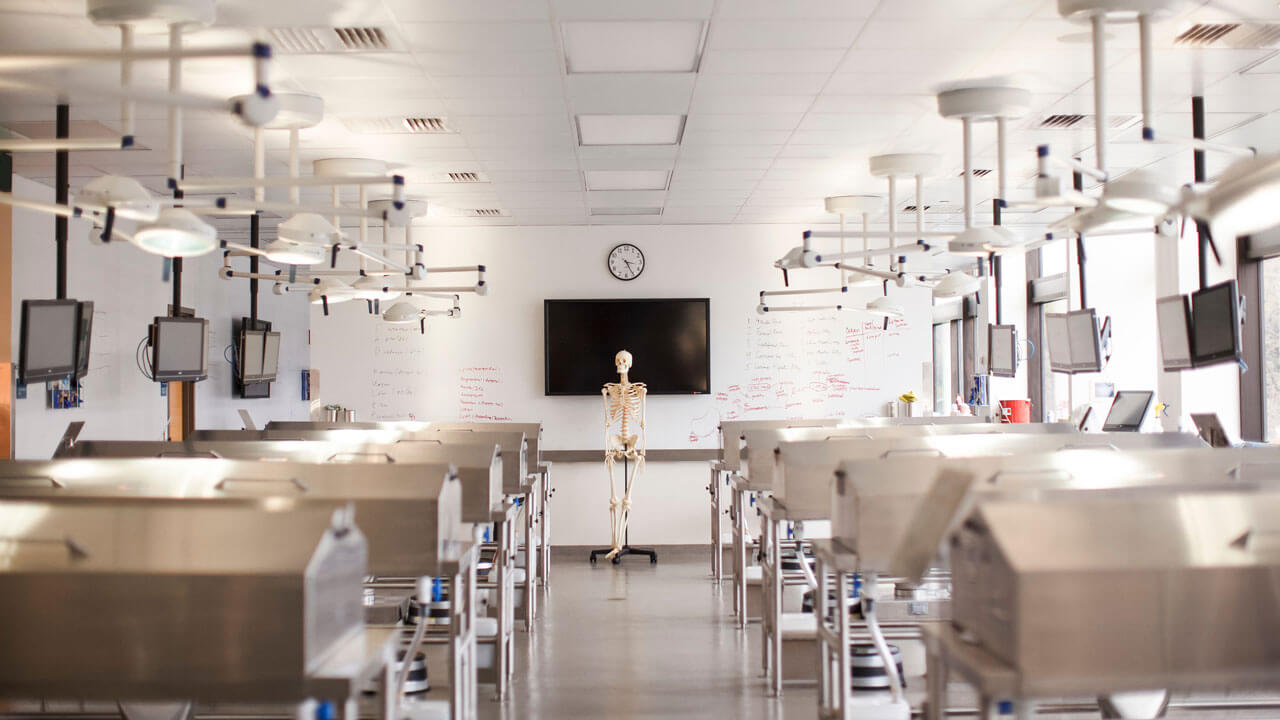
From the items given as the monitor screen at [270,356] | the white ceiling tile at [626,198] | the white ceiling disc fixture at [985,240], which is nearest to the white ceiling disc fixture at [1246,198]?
the white ceiling disc fixture at [985,240]

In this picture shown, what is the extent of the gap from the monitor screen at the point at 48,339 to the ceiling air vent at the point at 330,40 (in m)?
2.00

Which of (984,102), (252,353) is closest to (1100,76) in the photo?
(984,102)

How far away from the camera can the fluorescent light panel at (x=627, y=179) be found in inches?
263

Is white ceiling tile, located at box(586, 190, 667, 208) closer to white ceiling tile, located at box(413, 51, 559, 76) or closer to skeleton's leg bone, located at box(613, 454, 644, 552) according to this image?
skeleton's leg bone, located at box(613, 454, 644, 552)

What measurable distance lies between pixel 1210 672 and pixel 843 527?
1457 mm

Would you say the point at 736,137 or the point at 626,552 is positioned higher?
the point at 736,137

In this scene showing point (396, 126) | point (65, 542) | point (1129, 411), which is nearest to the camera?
point (65, 542)

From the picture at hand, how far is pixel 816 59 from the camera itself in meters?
4.20

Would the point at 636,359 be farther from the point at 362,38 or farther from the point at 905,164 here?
the point at 362,38

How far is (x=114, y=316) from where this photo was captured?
316 inches

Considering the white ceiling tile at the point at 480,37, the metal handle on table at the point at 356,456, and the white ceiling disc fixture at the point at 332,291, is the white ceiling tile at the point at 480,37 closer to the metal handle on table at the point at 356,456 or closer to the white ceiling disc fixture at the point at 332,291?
the metal handle on table at the point at 356,456

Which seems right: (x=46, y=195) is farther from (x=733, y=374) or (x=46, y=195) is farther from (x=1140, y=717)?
(x=1140, y=717)

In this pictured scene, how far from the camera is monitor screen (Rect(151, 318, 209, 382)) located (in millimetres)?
6121

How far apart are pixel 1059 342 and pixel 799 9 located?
4.83 metres
